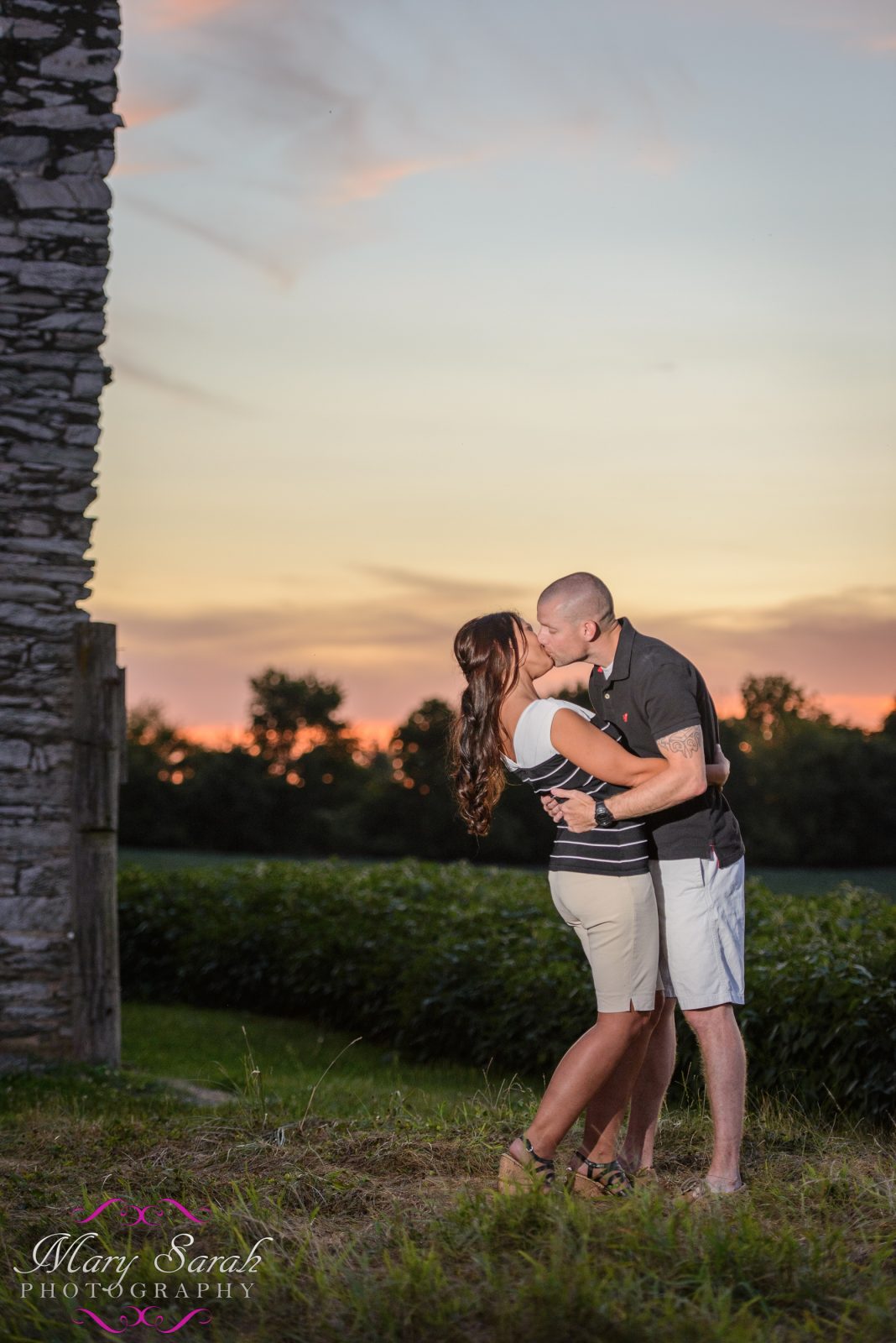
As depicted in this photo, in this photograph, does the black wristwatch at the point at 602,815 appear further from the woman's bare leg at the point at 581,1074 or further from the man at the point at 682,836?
the woman's bare leg at the point at 581,1074

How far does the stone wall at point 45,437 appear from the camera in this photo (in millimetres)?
7801

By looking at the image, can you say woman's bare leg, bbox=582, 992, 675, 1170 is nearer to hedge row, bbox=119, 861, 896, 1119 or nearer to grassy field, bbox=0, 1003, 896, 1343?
grassy field, bbox=0, 1003, 896, 1343

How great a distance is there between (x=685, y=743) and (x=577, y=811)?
0.43 m

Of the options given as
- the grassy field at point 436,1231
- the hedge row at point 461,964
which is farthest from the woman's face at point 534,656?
the hedge row at point 461,964

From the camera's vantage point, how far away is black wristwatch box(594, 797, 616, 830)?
4.09 meters

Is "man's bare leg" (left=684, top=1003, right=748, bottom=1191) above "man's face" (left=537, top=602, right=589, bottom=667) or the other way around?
the other way around

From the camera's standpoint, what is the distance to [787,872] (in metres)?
21.8

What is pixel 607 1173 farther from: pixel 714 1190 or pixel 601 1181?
pixel 714 1190

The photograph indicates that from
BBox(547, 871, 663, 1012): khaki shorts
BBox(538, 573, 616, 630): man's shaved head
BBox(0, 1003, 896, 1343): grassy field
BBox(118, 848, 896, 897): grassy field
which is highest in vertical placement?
BBox(538, 573, 616, 630): man's shaved head

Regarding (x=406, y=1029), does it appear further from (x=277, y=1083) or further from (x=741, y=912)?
(x=741, y=912)

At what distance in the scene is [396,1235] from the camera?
404 cm

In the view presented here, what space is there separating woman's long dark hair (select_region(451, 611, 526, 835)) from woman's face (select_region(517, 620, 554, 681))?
2 cm

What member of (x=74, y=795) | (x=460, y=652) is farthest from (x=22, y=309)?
(x=460, y=652)

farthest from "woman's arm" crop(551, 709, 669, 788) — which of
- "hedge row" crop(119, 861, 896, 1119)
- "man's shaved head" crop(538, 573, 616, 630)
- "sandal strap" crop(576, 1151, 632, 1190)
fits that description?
"hedge row" crop(119, 861, 896, 1119)
